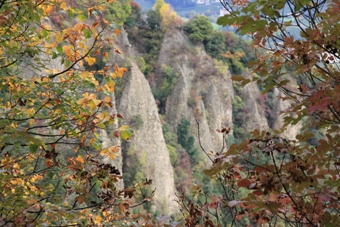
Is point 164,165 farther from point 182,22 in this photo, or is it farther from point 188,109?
point 182,22

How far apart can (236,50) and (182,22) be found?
6.42 metres

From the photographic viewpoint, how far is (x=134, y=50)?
1312 inches

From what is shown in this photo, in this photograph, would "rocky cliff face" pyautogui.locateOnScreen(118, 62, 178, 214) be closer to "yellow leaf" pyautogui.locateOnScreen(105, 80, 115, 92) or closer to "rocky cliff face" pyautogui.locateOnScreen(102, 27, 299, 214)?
"rocky cliff face" pyautogui.locateOnScreen(102, 27, 299, 214)

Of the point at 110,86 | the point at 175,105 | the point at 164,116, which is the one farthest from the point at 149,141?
the point at 110,86

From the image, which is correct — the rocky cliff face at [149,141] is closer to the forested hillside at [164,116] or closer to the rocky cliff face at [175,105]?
the rocky cliff face at [175,105]

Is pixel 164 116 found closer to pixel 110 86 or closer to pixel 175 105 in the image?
pixel 175 105

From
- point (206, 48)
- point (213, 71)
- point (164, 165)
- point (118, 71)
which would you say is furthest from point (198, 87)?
point (118, 71)

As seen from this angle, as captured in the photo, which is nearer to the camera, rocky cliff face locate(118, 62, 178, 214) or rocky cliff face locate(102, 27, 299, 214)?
rocky cliff face locate(118, 62, 178, 214)

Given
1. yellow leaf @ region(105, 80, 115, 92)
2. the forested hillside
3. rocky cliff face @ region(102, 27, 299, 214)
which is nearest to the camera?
the forested hillside

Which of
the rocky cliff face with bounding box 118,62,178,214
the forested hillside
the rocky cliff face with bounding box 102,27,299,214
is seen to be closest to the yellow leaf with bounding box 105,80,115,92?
the forested hillside

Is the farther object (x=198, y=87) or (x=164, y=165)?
(x=198, y=87)

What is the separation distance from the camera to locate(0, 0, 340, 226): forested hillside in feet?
6.95

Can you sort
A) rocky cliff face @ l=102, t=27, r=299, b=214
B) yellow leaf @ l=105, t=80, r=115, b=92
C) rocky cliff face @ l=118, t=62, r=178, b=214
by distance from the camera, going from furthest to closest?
rocky cliff face @ l=102, t=27, r=299, b=214 < rocky cliff face @ l=118, t=62, r=178, b=214 < yellow leaf @ l=105, t=80, r=115, b=92

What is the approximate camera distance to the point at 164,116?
105 feet
